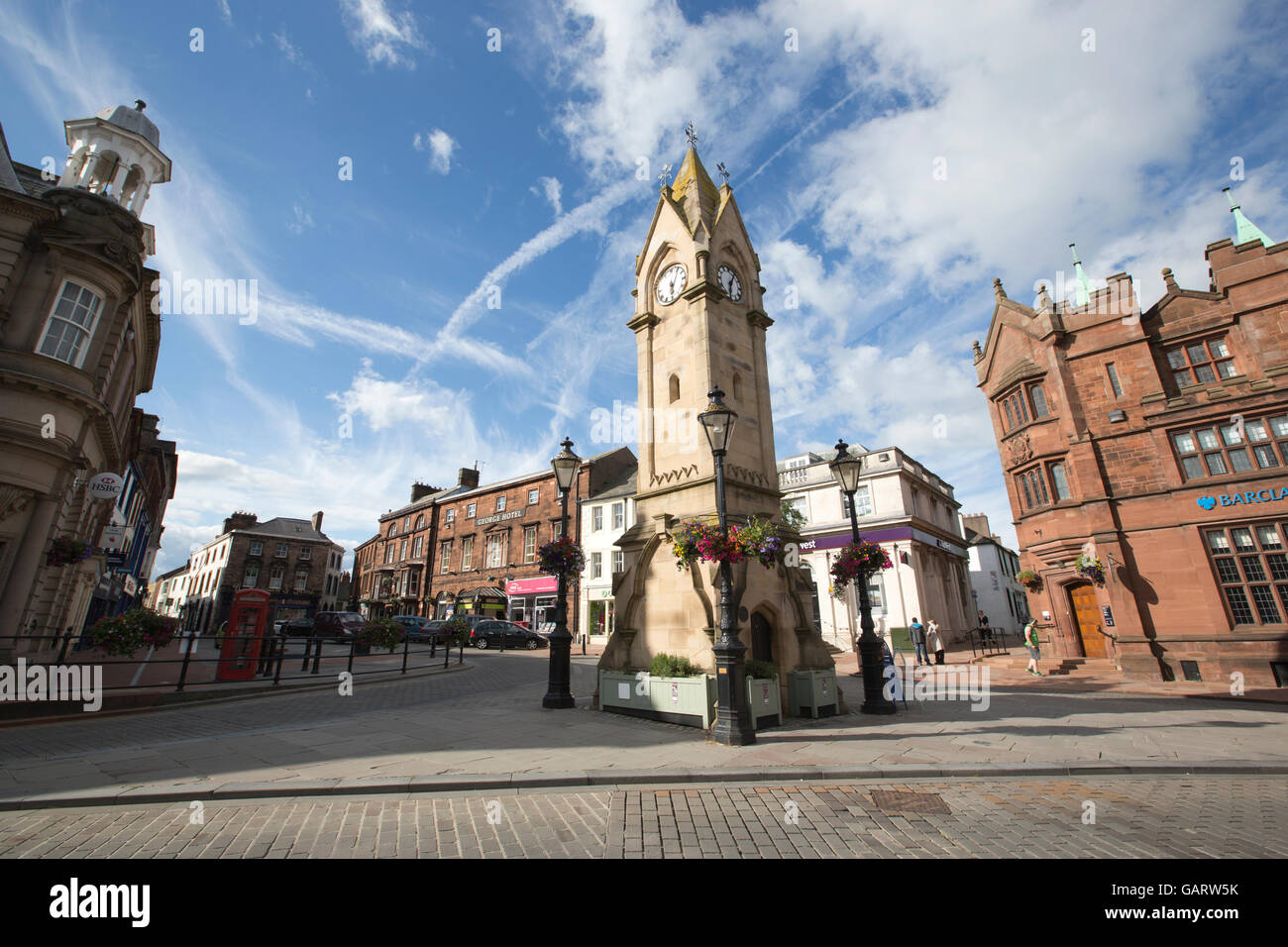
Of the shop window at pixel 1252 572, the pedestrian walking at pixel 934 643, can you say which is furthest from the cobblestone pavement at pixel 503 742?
the pedestrian walking at pixel 934 643

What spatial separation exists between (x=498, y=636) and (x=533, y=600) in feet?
24.5

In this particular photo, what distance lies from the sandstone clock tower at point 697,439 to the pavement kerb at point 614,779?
11.3 ft

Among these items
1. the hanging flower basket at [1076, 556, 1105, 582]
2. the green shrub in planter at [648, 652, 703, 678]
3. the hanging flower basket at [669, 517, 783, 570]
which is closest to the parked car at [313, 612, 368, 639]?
the green shrub in planter at [648, 652, 703, 678]

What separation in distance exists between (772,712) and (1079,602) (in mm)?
16621

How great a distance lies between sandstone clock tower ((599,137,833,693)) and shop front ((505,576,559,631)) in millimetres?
24749

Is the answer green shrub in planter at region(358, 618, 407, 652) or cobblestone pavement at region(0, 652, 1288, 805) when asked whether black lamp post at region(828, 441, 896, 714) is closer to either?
cobblestone pavement at region(0, 652, 1288, 805)

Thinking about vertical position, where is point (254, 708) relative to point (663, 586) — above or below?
below

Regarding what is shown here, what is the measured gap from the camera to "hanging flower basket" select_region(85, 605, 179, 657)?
1016 cm

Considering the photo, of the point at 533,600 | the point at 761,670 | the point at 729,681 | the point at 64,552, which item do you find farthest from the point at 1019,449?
the point at 64,552

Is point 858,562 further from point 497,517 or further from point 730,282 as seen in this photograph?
point 497,517
